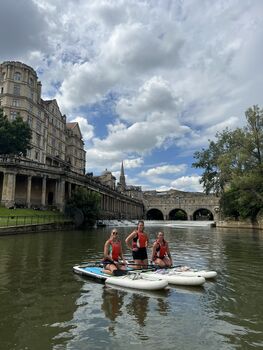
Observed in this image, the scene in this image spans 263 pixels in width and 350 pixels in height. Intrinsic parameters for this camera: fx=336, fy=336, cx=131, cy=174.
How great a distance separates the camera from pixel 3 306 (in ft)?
30.9

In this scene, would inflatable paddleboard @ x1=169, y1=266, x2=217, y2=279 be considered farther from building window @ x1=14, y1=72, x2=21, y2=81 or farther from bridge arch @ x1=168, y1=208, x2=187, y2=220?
bridge arch @ x1=168, y1=208, x2=187, y2=220

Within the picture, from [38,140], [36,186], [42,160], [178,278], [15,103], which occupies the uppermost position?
[15,103]

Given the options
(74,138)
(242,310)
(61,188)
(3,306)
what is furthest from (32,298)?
(74,138)

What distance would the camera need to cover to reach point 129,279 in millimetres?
11805

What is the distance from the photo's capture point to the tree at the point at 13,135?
58656 mm

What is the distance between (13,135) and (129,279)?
5309cm

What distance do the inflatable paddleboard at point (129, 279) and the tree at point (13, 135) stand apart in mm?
49889

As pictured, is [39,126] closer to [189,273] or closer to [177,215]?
[189,273]

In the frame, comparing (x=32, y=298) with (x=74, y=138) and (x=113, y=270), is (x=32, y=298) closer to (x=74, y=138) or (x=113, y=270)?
(x=113, y=270)

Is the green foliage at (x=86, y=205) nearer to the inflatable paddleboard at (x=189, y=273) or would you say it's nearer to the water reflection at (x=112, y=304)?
the inflatable paddleboard at (x=189, y=273)

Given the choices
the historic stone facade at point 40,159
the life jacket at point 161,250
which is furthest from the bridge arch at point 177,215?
the life jacket at point 161,250

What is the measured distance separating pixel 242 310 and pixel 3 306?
671cm

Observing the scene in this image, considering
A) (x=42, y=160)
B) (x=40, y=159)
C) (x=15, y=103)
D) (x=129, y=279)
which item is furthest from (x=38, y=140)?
(x=129, y=279)

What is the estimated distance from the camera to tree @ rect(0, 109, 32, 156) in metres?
58.7
